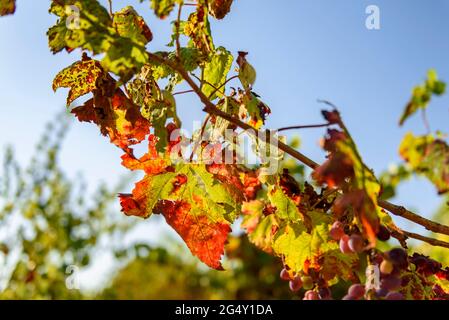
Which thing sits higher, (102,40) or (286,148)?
(102,40)

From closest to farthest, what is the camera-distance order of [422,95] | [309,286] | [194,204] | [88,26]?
[422,95], [88,26], [309,286], [194,204]

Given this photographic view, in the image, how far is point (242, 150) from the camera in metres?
1.24

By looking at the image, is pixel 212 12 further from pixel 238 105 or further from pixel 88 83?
pixel 88 83

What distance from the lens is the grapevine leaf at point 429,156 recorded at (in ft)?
2.62

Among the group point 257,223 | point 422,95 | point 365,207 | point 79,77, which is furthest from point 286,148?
point 79,77

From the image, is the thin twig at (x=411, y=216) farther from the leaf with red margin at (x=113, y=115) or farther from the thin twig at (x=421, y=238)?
the leaf with red margin at (x=113, y=115)

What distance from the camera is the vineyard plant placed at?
102 cm

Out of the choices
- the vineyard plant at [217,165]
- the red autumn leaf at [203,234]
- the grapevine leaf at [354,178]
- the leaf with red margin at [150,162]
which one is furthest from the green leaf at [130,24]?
the grapevine leaf at [354,178]

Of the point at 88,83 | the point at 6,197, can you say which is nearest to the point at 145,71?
the point at 88,83

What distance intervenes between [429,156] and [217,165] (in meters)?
0.56

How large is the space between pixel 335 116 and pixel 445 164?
0.20 meters

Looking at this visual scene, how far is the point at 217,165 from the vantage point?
1.27 m

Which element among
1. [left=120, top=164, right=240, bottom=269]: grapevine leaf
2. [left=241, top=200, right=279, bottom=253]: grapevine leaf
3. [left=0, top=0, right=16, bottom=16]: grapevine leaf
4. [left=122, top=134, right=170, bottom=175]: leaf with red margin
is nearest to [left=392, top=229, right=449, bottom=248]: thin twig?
[left=241, top=200, right=279, bottom=253]: grapevine leaf

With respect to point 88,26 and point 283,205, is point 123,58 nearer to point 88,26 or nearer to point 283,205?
point 88,26
